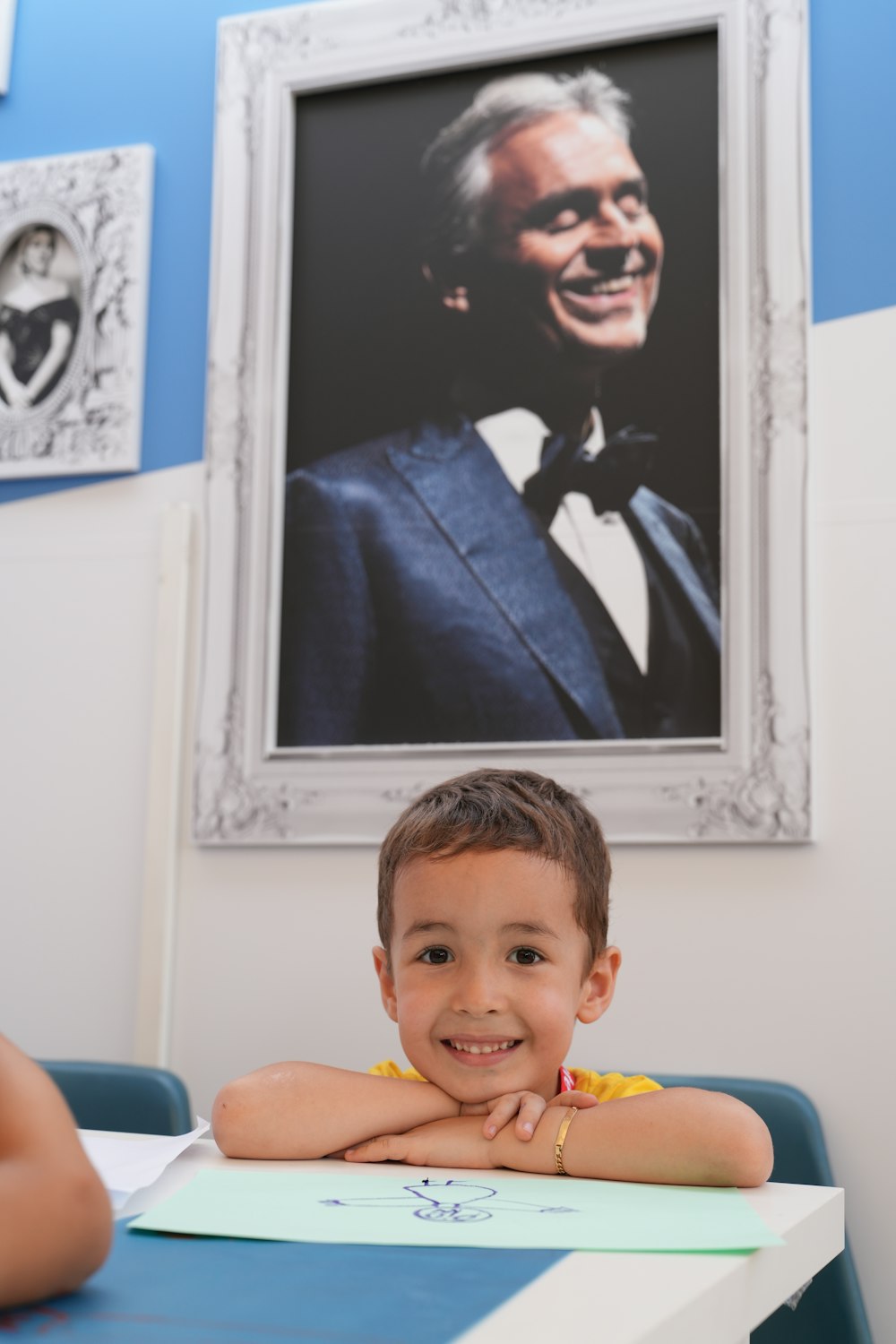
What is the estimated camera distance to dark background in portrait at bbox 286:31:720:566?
191 cm

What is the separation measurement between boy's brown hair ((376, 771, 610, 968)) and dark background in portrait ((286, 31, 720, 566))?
0.83 metres

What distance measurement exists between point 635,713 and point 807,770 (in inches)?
9.3

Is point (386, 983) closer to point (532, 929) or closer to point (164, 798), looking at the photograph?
point (532, 929)

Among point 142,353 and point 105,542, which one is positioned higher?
point 142,353

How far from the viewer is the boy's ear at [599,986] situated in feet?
3.62

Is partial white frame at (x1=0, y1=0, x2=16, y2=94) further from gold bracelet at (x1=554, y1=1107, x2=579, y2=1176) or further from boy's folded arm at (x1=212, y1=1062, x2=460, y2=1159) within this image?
gold bracelet at (x1=554, y1=1107, x2=579, y2=1176)

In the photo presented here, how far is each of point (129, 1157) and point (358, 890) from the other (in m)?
1.14

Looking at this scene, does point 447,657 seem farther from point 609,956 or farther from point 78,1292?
point 78,1292

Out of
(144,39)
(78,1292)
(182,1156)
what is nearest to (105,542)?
(144,39)

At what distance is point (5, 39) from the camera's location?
235 cm

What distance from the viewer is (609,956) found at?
1136 mm

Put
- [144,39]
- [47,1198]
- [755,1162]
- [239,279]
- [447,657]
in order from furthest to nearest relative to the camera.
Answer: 1. [144,39]
2. [239,279]
3. [447,657]
4. [755,1162]
5. [47,1198]

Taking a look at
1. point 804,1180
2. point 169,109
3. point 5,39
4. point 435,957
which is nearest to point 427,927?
point 435,957

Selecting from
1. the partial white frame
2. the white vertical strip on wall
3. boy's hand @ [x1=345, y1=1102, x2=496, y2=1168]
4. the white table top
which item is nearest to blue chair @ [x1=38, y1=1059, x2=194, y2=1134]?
the white vertical strip on wall
